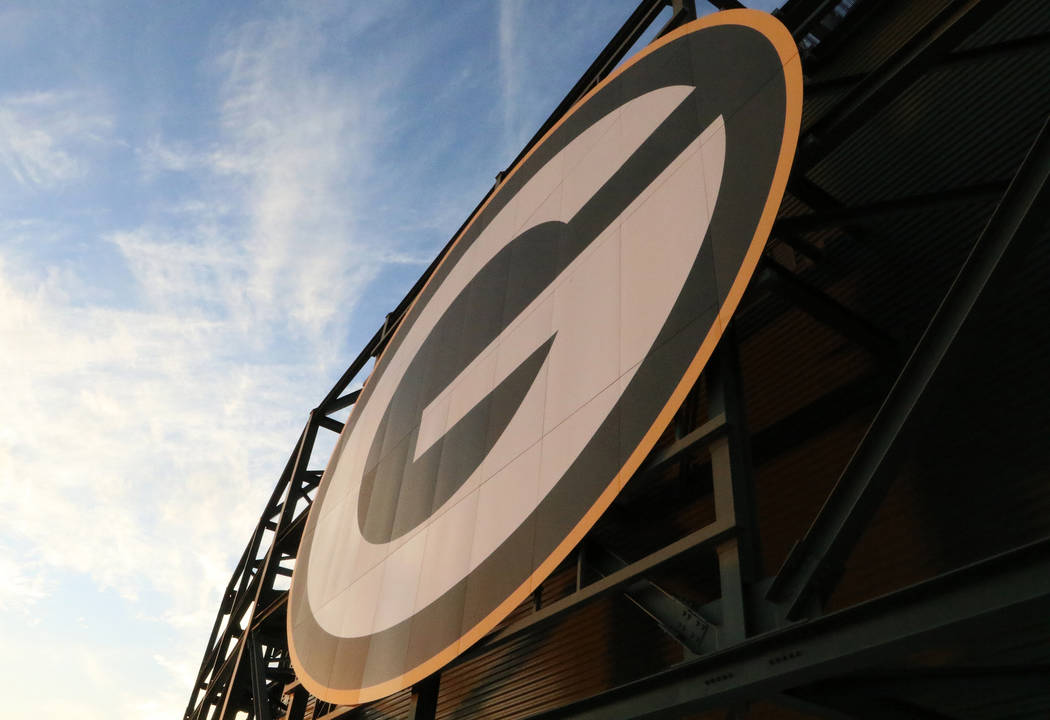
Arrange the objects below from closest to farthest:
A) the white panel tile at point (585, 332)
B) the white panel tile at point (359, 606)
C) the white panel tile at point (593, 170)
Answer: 1. the white panel tile at point (585, 332)
2. the white panel tile at point (593, 170)
3. the white panel tile at point (359, 606)

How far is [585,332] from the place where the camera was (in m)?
7.82

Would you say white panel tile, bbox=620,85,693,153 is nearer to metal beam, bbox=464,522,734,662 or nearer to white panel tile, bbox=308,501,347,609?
metal beam, bbox=464,522,734,662

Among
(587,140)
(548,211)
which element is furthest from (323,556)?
(587,140)

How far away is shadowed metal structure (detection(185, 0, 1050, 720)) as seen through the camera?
4.14 meters

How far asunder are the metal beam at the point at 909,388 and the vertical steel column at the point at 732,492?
0.42 m

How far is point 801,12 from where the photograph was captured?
10.1m

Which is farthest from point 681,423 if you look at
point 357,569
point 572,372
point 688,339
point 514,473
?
point 357,569

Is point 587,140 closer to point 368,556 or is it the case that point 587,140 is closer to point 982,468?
point 982,468

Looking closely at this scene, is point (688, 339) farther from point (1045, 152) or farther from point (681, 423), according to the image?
point (1045, 152)

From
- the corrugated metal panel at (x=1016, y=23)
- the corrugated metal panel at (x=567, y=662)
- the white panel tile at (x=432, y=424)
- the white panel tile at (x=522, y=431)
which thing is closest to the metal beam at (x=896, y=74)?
the corrugated metal panel at (x=1016, y=23)

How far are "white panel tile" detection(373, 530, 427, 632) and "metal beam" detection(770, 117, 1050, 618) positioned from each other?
533cm

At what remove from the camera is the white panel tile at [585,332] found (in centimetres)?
721

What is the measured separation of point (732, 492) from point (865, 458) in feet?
3.82

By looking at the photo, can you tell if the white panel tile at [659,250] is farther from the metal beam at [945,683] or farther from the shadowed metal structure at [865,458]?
the metal beam at [945,683]
